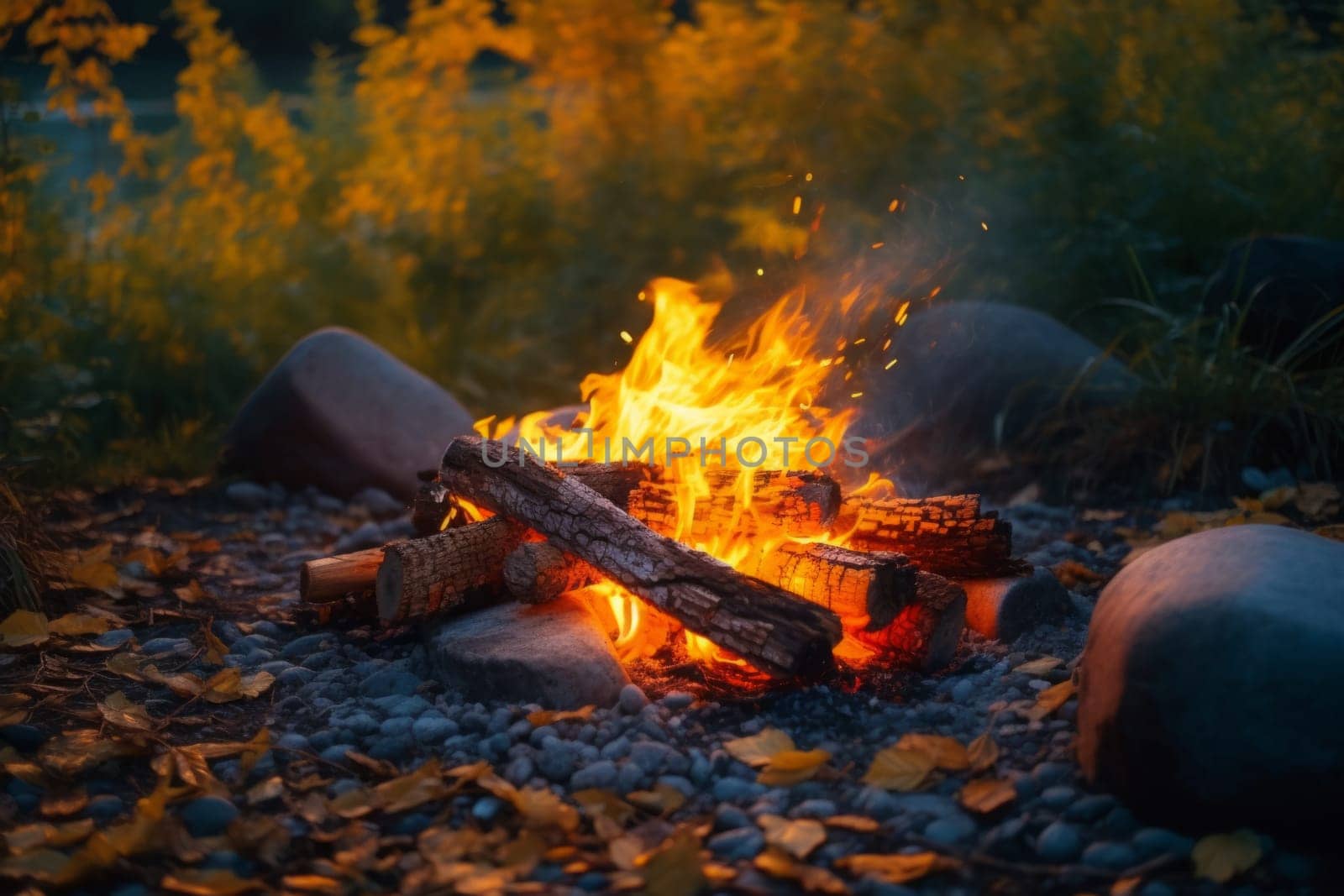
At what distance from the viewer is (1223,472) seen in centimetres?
451

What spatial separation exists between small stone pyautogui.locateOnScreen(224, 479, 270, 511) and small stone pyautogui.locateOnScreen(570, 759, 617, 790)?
3068 millimetres

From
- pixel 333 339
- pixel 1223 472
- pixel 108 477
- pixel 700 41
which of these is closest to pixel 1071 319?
pixel 1223 472

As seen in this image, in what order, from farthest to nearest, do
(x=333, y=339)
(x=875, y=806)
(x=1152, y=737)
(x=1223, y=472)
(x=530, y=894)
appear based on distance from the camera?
(x=333, y=339)
(x=1223, y=472)
(x=875, y=806)
(x=1152, y=737)
(x=530, y=894)

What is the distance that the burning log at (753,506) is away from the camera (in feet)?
10.0

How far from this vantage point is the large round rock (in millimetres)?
Answer: 1919

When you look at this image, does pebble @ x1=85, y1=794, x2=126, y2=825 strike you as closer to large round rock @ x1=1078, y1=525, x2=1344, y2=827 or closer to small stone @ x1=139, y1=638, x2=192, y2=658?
small stone @ x1=139, y1=638, x2=192, y2=658

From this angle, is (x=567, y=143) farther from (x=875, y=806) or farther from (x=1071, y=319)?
(x=875, y=806)

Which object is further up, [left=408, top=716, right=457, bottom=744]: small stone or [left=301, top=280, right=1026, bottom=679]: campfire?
[left=301, top=280, right=1026, bottom=679]: campfire

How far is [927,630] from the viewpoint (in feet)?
9.03

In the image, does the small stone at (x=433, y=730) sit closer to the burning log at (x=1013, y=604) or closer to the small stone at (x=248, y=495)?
the burning log at (x=1013, y=604)

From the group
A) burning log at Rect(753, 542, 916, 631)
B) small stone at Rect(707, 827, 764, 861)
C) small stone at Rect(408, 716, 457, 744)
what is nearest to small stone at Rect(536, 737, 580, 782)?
small stone at Rect(408, 716, 457, 744)

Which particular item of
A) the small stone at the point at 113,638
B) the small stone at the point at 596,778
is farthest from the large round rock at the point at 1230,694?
the small stone at the point at 113,638

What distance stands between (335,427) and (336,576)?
6.42 ft

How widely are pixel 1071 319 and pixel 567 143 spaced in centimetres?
332
